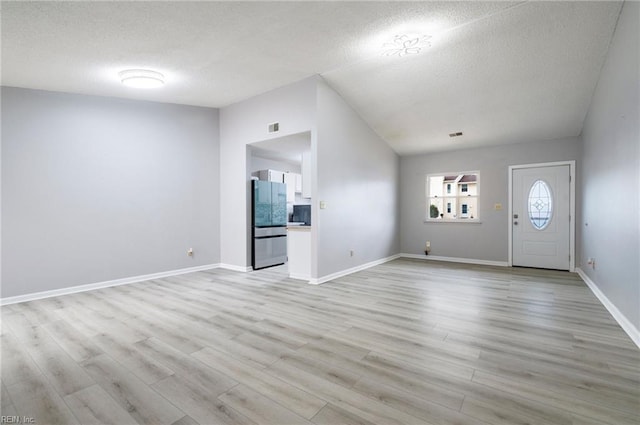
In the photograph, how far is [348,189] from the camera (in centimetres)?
540

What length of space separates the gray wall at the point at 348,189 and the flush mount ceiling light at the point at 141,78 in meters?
2.25

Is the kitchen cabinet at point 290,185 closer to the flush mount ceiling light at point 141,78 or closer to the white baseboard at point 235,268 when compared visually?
the white baseboard at point 235,268

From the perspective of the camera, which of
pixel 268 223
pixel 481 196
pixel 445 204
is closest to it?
pixel 268 223

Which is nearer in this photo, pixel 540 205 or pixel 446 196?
pixel 540 205

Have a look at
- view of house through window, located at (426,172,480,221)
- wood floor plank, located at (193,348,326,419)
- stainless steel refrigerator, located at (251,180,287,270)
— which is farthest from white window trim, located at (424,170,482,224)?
wood floor plank, located at (193,348,326,419)

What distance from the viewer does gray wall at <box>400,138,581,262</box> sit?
619 cm

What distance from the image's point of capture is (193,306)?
3.57 meters

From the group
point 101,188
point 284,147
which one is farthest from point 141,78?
point 284,147

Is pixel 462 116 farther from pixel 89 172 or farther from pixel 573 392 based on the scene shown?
pixel 89 172

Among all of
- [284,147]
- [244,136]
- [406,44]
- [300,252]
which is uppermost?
[406,44]

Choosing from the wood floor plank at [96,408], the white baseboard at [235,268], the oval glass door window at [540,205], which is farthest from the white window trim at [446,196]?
the wood floor plank at [96,408]

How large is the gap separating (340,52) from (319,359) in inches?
138

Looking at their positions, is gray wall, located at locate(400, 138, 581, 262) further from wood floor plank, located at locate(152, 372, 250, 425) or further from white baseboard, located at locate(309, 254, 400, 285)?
wood floor plank, located at locate(152, 372, 250, 425)

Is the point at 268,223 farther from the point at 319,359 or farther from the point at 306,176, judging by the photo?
the point at 319,359
